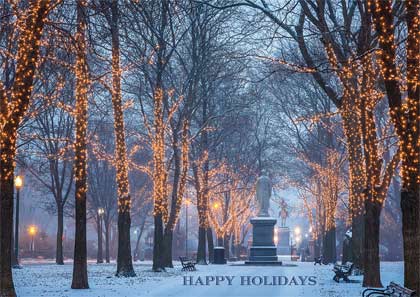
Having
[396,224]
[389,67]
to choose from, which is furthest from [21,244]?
[389,67]

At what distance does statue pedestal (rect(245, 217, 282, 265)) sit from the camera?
4178 centimetres

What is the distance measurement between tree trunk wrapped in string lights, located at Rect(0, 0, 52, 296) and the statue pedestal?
2772 centimetres

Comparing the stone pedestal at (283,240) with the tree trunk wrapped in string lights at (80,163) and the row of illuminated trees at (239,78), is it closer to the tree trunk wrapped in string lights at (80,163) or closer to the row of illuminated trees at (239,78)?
the row of illuminated trees at (239,78)

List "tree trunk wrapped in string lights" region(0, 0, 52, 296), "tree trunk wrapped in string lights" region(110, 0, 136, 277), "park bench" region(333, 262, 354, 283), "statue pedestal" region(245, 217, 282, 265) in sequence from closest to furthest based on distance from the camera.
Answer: "tree trunk wrapped in string lights" region(0, 0, 52, 296) < "park bench" region(333, 262, 354, 283) < "tree trunk wrapped in string lights" region(110, 0, 136, 277) < "statue pedestal" region(245, 217, 282, 265)

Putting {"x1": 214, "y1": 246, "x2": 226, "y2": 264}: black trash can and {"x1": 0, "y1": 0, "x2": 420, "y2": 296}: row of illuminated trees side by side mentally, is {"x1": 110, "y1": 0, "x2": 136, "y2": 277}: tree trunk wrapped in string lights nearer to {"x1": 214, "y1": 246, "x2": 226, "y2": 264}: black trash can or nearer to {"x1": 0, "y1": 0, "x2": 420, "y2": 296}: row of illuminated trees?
{"x1": 0, "y1": 0, "x2": 420, "y2": 296}: row of illuminated trees

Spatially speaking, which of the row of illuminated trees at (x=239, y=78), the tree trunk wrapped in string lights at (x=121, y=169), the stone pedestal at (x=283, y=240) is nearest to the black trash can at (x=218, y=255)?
the row of illuminated trees at (x=239, y=78)

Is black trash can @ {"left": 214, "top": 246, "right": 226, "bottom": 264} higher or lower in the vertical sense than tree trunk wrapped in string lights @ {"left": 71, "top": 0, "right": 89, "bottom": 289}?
lower

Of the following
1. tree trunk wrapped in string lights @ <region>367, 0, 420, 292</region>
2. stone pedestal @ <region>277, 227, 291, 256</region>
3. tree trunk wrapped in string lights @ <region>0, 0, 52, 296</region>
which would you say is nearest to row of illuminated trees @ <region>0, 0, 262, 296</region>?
tree trunk wrapped in string lights @ <region>0, 0, 52, 296</region>

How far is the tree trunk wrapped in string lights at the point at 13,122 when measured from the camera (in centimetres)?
1505

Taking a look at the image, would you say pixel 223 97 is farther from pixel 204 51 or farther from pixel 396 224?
pixel 396 224

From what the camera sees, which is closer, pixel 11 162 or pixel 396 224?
pixel 11 162

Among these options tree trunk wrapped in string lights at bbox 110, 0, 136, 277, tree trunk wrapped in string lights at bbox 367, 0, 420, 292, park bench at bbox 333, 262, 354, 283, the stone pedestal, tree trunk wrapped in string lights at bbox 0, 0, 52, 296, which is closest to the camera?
tree trunk wrapped in string lights at bbox 367, 0, 420, 292

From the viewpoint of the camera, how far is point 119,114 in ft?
83.7

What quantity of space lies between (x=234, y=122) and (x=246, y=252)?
27540mm
